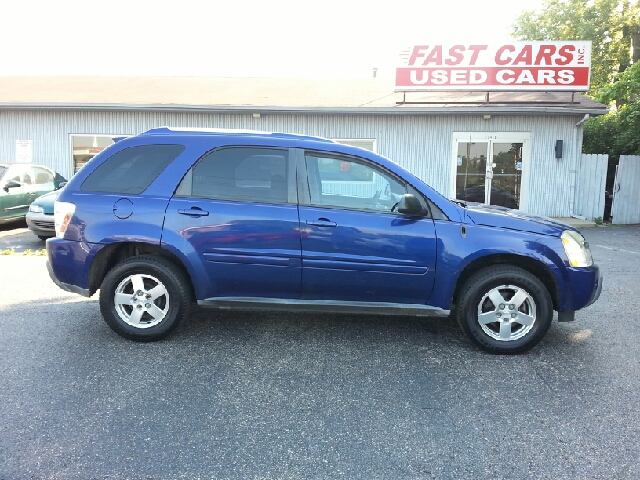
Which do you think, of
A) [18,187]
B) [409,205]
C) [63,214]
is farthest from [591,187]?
[18,187]

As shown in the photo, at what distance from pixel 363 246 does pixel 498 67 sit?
36.5 feet

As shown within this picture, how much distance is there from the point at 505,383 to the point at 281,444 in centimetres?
178

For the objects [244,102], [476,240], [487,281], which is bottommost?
[487,281]

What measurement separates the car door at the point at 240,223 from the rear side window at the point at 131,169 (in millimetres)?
286

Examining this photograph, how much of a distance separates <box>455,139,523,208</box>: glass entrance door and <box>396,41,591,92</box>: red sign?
1.54 m

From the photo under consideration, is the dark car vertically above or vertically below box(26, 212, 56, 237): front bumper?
above

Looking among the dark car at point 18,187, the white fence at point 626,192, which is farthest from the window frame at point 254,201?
the white fence at point 626,192

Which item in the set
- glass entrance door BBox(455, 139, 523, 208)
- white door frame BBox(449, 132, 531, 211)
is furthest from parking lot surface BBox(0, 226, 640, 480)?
white door frame BBox(449, 132, 531, 211)

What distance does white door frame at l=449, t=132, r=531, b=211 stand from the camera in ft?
44.8

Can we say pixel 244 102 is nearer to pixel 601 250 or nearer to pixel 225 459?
pixel 601 250

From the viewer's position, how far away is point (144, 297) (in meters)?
4.44

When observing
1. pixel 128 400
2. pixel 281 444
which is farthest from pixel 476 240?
pixel 128 400

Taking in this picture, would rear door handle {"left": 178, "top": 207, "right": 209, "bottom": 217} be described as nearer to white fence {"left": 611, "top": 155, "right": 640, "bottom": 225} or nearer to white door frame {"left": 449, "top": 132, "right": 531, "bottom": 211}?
white door frame {"left": 449, "top": 132, "right": 531, "bottom": 211}

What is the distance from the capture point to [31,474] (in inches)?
103
